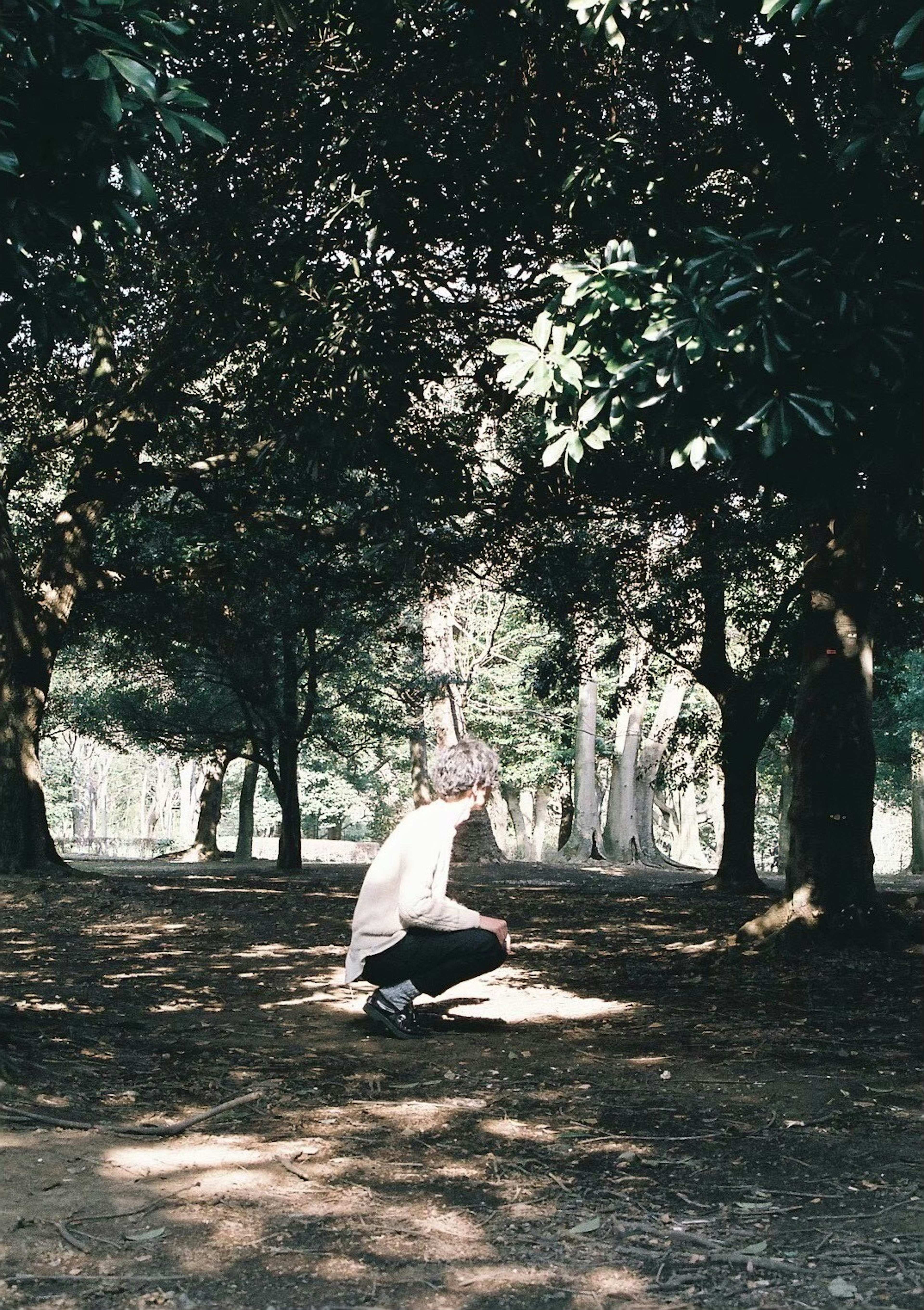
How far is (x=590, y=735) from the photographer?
33031 mm

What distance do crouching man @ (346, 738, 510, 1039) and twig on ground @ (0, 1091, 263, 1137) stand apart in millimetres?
1865

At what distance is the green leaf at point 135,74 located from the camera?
463 cm

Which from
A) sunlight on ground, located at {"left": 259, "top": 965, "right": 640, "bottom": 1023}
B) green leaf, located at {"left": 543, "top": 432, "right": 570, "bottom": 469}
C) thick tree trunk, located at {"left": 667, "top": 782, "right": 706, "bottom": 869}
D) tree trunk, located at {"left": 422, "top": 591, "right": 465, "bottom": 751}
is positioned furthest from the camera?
thick tree trunk, located at {"left": 667, "top": 782, "right": 706, "bottom": 869}

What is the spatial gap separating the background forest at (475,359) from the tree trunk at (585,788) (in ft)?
30.7

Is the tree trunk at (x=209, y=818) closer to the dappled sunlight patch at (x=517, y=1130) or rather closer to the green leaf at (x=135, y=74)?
the dappled sunlight patch at (x=517, y=1130)

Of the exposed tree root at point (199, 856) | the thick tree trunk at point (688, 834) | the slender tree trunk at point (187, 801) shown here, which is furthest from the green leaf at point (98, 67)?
the slender tree trunk at point (187, 801)

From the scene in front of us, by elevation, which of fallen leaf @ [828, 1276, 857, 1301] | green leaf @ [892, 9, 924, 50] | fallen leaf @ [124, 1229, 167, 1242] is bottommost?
fallen leaf @ [828, 1276, 857, 1301]

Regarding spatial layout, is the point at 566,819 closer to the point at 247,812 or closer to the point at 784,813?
the point at 784,813

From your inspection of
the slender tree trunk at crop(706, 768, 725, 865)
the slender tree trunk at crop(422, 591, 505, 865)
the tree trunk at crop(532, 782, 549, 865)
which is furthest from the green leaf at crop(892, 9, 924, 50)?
the slender tree trunk at crop(706, 768, 725, 865)

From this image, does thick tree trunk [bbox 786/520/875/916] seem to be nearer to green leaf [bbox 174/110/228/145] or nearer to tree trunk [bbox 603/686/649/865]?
green leaf [bbox 174/110/228/145]

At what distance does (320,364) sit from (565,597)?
8.49 metres

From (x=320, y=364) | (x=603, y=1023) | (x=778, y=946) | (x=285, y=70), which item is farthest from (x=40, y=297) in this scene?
(x=778, y=946)

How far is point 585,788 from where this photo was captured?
107 feet

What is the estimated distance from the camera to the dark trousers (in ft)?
22.0
